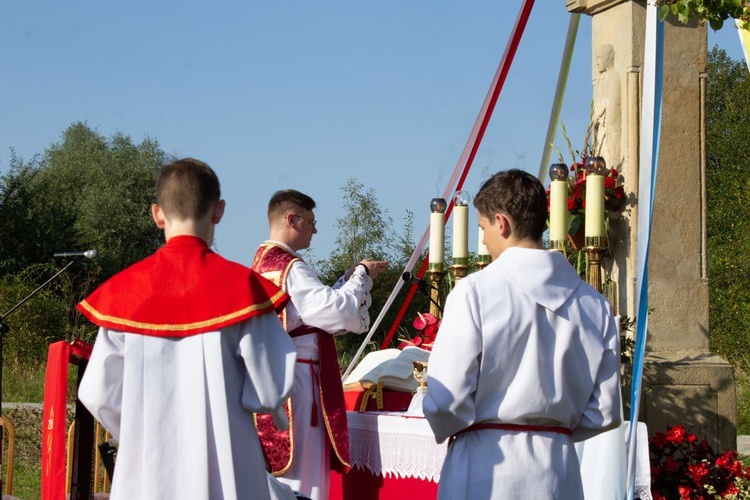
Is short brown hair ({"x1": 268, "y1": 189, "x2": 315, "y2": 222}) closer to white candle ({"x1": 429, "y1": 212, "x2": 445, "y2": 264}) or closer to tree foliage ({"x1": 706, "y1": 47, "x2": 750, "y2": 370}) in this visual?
white candle ({"x1": 429, "y1": 212, "x2": 445, "y2": 264})

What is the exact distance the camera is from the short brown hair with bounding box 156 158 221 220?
3.13 m

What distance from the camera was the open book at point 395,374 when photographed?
5.62 metres

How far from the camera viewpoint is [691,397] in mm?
5996

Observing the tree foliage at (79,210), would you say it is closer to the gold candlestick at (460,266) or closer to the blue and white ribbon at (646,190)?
the gold candlestick at (460,266)

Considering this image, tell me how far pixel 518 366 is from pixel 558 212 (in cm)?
232

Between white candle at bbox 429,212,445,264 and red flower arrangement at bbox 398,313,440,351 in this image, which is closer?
red flower arrangement at bbox 398,313,440,351

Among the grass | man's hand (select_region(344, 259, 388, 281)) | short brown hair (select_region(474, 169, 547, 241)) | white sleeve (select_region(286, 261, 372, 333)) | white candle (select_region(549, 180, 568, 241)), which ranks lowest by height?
the grass

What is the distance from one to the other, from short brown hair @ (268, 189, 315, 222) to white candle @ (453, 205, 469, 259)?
3.99 feet

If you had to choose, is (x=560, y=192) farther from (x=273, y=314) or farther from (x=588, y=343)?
(x=273, y=314)

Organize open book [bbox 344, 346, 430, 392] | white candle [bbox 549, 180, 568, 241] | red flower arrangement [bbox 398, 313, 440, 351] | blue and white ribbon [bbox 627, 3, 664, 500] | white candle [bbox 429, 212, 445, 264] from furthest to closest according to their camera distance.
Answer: white candle [bbox 429, 212, 445, 264] < red flower arrangement [bbox 398, 313, 440, 351] < open book [bbox 344, 346, 430, 392] < white candle [bbox 549, 180, 568, 241] < blue and white ribbon [bbox 627, 3, 664, 500]

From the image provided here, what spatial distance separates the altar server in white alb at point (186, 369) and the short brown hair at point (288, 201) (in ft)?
6.66

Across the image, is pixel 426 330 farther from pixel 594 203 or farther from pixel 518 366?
pixel 518 366

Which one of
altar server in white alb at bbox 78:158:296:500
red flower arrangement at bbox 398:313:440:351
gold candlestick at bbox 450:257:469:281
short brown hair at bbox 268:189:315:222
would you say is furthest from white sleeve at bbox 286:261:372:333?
altar server in white alb at bbox 78:158:296:500

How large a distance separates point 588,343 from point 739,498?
2650mm
